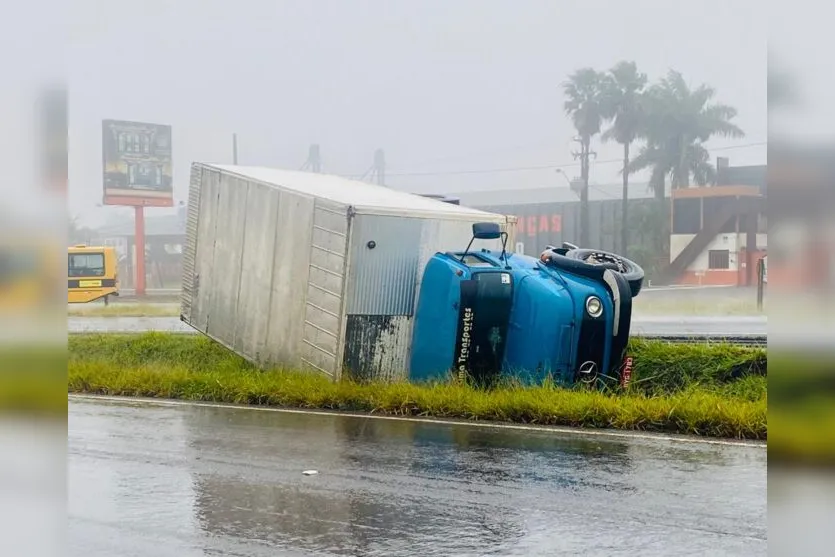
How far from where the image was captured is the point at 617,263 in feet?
37.2

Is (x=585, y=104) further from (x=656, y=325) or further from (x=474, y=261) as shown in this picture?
(x=474, y=261)

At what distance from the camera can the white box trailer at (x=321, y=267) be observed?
10789mm

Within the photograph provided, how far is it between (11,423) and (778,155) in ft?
5.66

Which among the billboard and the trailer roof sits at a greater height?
the billboard

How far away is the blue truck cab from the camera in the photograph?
10234 mm

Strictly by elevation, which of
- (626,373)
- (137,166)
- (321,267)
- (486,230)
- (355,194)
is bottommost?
(626,373)

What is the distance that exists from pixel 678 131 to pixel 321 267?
36.8 metres

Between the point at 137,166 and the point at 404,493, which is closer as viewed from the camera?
the point at 404,493

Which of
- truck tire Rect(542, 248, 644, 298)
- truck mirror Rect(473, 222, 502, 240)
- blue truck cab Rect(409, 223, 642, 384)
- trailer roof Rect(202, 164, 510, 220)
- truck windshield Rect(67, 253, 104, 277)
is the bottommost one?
truck windshield Rect(67, 253, 104, 277)

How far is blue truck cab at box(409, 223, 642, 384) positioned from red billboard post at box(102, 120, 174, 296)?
39909 mm

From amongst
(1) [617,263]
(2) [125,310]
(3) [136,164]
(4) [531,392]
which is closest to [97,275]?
(2) [125,310]

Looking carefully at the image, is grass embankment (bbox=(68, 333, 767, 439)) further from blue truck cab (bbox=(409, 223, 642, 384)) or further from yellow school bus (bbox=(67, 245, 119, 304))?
yellow school bus (bbox=(67, 245, 119, 304))

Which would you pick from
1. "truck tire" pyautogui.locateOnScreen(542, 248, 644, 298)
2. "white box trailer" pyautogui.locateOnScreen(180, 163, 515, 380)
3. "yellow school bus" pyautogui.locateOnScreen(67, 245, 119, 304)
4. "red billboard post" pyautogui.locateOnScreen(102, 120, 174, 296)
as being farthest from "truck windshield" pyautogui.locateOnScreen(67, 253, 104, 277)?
"truck tire" pyautogui.locateOnScreen(542, 248, 644, 298)

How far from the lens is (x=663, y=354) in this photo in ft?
39.5
